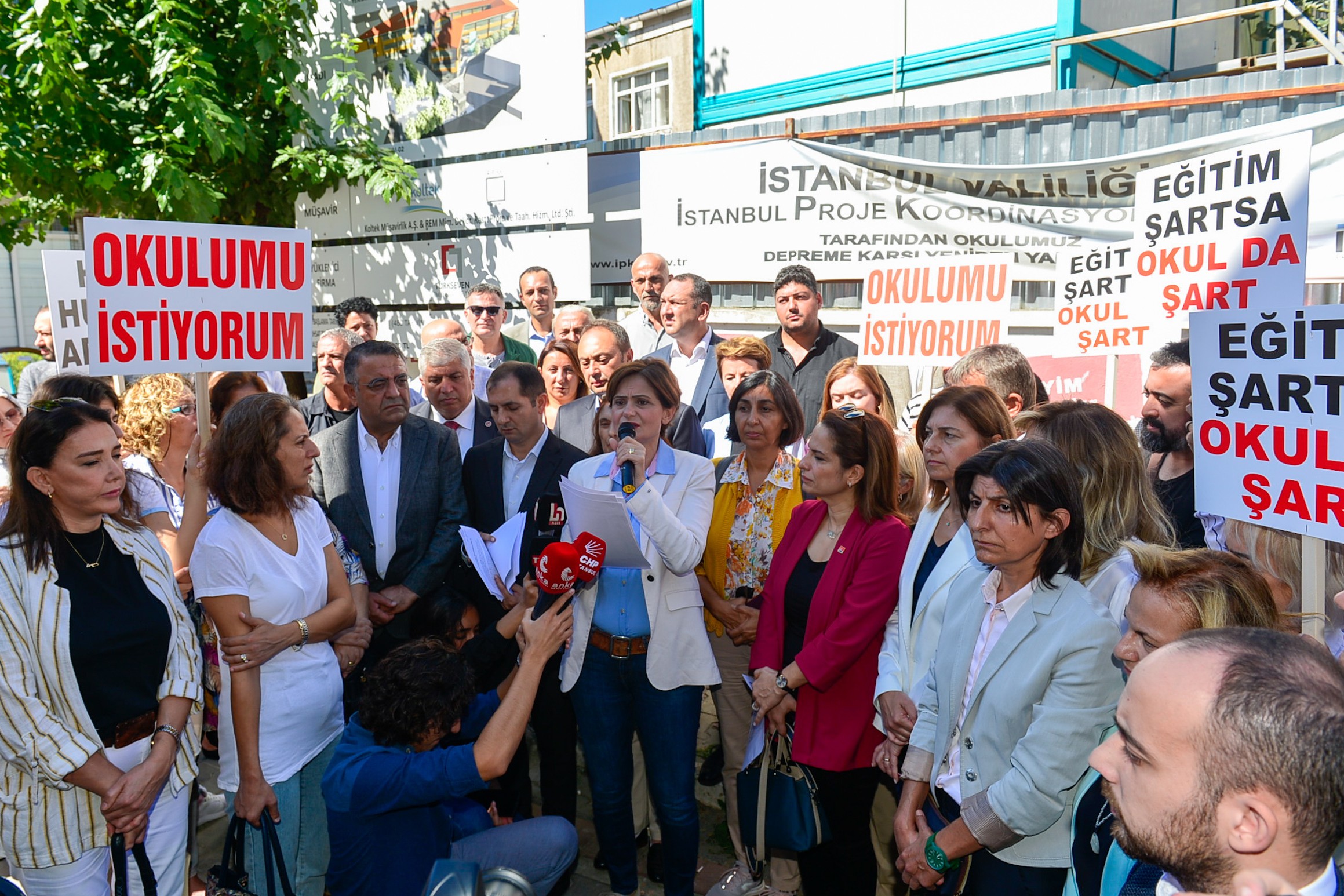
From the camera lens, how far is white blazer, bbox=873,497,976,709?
296 cm

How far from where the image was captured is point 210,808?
15.3 ft

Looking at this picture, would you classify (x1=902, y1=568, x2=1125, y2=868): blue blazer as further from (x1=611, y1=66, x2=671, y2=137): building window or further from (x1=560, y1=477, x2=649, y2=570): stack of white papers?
(x1=611, y1=66, x2=671, y2=137): building window

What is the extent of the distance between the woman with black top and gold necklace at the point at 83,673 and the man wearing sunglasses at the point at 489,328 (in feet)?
11.7

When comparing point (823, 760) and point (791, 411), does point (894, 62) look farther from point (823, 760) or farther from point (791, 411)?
point (823, 760)

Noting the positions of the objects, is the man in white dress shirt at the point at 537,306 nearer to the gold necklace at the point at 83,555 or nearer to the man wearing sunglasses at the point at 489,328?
the man wearing sunglasses at the point at 489,328

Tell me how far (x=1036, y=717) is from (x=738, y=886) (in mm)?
1832

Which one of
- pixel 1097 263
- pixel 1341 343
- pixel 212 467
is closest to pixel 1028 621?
pixel 1341 343

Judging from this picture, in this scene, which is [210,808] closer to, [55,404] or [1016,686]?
[55,404]

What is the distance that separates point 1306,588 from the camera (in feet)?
8.95

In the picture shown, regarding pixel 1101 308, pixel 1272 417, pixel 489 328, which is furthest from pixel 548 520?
pixel 1101 308

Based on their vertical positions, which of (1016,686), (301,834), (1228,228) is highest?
(1228,228)

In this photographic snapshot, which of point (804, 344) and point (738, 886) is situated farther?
point (804, 344)

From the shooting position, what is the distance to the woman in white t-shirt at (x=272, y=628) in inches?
120

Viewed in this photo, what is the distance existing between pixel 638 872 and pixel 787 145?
6025 mm
